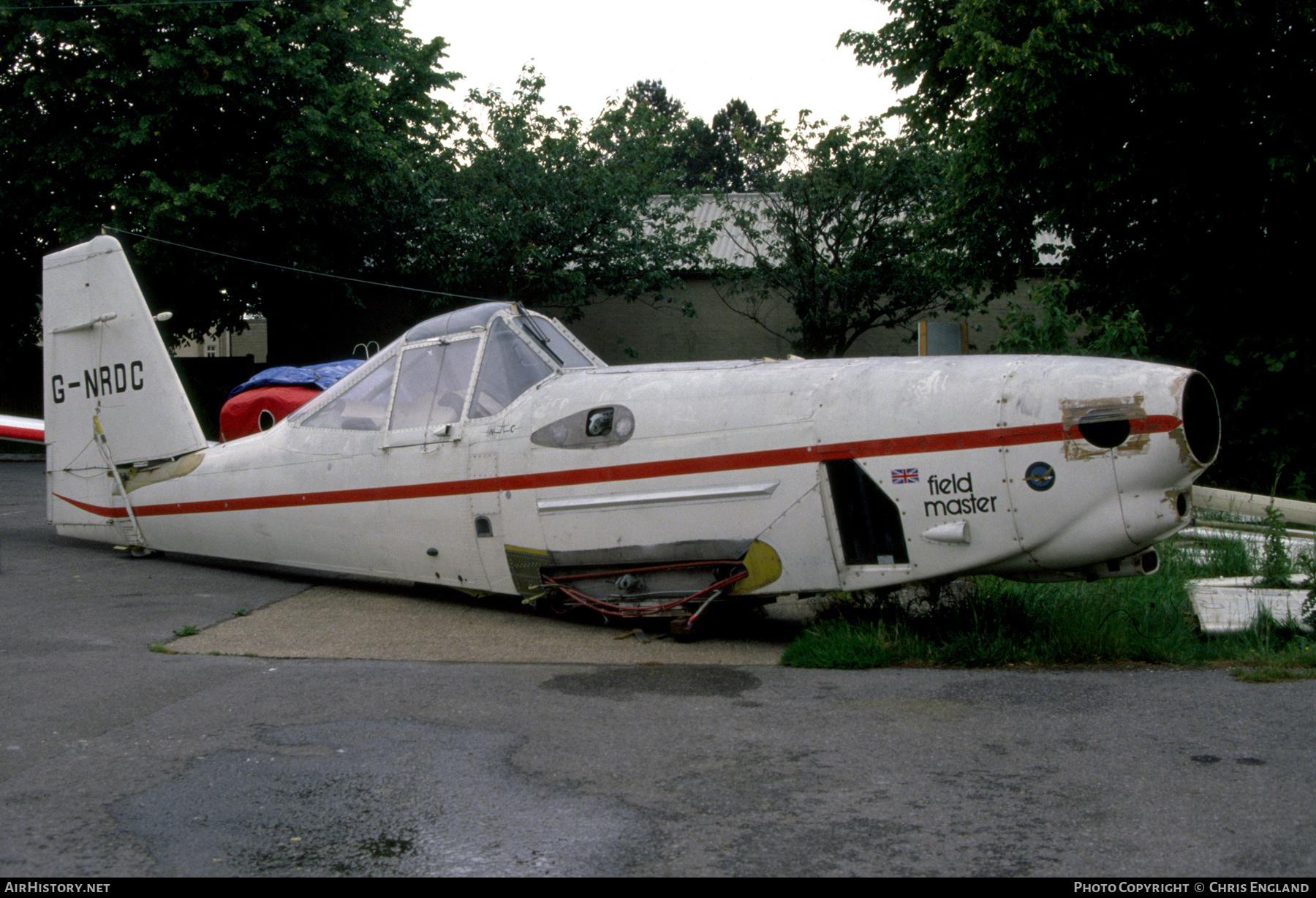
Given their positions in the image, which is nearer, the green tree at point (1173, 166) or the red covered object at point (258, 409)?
the red covered object at point (258, 409)

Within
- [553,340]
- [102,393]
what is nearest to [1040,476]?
[553,340]

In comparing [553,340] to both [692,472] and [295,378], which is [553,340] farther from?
[295,378]

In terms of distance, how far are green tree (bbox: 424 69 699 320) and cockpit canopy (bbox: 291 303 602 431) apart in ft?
44.6

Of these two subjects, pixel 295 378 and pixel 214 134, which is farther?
pixel 214 134

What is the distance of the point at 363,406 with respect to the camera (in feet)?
25.9

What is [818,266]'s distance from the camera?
2245cm

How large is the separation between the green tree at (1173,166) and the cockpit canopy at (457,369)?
30.5 ft

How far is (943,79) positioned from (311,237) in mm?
13247

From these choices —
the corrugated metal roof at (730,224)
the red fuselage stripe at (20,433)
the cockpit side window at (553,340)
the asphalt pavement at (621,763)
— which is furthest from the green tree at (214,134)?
the asphalt pavement at (621,763)

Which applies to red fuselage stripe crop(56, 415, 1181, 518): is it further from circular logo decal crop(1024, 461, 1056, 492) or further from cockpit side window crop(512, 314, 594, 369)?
cockpit side window crop(512, 314, 594, 369)

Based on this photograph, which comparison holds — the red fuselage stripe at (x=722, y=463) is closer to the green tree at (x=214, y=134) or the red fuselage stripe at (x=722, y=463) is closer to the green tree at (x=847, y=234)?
the green tree at (x=214, y=134)

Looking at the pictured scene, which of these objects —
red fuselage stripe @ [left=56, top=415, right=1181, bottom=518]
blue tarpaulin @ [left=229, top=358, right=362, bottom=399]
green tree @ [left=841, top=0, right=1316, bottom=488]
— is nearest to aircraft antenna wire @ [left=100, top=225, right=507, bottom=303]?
blue tarpaulin @ [left=229, top=358, right=362, bottom=399]

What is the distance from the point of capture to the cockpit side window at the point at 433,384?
7.32m

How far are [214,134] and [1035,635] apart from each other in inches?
812
